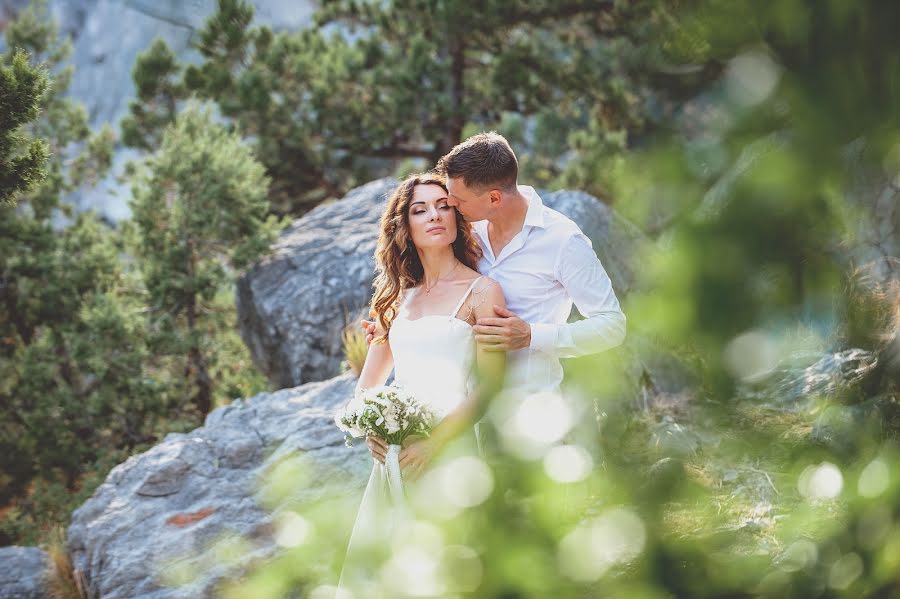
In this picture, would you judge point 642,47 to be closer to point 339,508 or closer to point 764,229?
point 764,229

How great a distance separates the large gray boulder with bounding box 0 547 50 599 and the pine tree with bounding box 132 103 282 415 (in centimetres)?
410

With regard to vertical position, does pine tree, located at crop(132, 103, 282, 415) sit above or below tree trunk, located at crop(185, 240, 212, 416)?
above

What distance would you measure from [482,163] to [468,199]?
156 millimetres

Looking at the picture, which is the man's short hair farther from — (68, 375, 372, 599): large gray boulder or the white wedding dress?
(68, 375, 372, 599): large gray boulder

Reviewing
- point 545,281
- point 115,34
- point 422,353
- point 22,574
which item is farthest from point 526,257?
point 115,34

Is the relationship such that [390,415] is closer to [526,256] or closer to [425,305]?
[425,305]

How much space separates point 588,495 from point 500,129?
12.4m

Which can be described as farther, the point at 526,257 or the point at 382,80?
the point at 382,80

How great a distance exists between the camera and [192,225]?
9531 millimetres

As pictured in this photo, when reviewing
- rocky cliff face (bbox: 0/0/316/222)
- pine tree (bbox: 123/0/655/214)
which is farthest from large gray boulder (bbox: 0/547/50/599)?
rocky cliff face (bbox: 0/0/316/222)

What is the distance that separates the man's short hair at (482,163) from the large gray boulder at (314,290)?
12.6 feet

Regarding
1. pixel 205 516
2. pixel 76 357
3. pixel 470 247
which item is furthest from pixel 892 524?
pixel 76 357

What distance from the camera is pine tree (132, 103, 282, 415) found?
9492mm

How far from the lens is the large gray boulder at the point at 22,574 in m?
5.35
